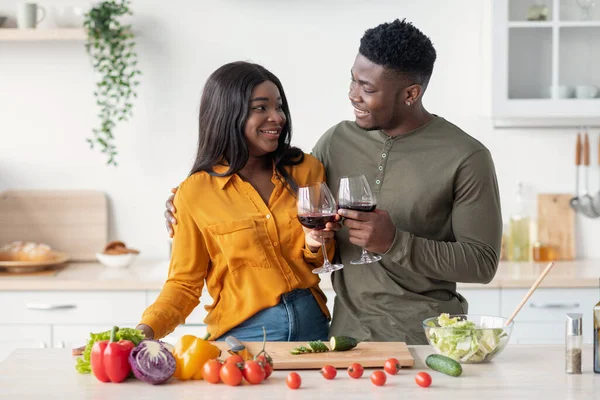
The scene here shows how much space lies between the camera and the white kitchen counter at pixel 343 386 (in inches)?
68.9

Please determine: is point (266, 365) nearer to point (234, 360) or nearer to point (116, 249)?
point (234, 360)

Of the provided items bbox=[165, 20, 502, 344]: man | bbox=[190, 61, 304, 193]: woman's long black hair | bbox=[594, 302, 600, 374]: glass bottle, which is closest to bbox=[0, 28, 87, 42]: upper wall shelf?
bbox=[190, 61, 304, 193]: woman's long black hair

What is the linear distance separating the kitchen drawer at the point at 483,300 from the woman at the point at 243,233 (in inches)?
50.3

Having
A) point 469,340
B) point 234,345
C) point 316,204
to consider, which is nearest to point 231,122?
point 316,204

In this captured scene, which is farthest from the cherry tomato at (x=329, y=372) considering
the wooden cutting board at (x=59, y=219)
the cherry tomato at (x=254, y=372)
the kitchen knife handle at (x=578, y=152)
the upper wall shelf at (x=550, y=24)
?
the kitchen knife handle at (x=578, y=152)

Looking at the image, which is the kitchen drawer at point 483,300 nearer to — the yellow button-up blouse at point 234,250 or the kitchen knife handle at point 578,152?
the kitchen knife handle at point 578,152

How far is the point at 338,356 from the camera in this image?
1965 millimetres

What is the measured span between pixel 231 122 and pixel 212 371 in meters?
0.73

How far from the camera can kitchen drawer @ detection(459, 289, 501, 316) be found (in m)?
3.46

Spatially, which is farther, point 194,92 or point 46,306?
point 194,92

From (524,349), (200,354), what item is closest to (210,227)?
(200,354)

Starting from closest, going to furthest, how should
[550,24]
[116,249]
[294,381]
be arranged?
[294,381] < [550,24] < [116,249]

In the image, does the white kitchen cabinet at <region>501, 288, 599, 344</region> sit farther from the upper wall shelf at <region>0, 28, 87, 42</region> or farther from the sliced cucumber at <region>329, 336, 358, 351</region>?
the upper wall shelf at <region>0, 28, 87, 42</region>

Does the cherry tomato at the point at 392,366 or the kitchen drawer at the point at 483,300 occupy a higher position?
the cherry tomato at the point at 392,366
